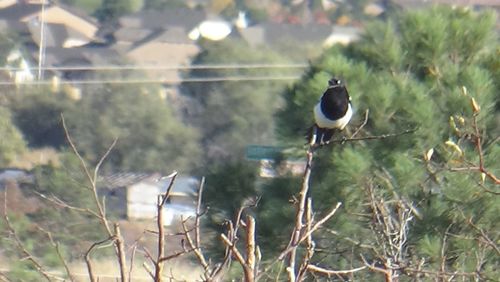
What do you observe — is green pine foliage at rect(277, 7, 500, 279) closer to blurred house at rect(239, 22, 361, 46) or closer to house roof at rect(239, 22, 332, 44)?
blurred house at rect(239, 22, 361, 46)

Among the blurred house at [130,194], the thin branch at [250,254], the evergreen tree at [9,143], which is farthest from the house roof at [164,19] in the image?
the thin branch at [250,254]

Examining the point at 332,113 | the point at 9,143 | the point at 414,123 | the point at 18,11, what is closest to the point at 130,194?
the point at 9,143

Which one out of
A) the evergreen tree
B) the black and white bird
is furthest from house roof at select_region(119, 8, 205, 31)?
the black and white bird

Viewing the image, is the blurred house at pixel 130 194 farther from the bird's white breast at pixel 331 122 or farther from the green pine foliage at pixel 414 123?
the bird's white breast at pixel 331 122

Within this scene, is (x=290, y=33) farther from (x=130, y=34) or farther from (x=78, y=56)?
(x=78, y=56)

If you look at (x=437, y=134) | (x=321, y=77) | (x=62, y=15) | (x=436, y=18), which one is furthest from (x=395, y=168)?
(x=62, y=15)

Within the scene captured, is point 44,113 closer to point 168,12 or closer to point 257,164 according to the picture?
point 168,12

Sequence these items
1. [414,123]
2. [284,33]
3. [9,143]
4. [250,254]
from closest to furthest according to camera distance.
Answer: [250,254] < [414,123] < [9,143] < [284,33]

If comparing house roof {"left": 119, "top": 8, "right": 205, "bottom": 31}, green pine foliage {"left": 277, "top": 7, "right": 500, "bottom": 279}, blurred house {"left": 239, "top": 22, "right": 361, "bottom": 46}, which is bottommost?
green pine foliage {"left": 277, "top": 7, "right": 500, "bottom": 279}
